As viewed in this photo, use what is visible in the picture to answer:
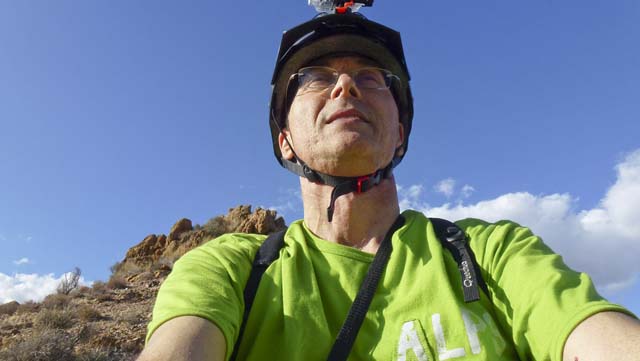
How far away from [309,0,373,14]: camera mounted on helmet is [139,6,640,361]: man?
66cm

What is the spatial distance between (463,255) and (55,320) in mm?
15951

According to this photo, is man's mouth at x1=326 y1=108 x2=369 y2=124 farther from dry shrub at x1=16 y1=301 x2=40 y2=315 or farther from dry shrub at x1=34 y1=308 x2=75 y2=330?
dry shrub at x1=16 y1=301 x2=40 y2=315

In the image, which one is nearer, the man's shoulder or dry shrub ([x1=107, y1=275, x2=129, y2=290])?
the man's shoulder

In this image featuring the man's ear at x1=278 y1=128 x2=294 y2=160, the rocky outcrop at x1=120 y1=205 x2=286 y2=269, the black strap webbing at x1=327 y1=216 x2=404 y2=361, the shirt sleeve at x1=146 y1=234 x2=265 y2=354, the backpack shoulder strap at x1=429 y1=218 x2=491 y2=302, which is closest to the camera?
the shirt sleeve at x1=146 y1=234 x2=265 y2=354

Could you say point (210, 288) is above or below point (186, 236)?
below

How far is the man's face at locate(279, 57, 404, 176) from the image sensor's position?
9.73ft

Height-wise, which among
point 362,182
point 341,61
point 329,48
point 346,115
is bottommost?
point 362,182

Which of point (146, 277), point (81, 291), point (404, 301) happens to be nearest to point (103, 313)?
point (81, 291)

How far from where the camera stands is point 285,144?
3.70m

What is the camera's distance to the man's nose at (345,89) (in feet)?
10.2

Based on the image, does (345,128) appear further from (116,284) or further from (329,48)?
(116,284)

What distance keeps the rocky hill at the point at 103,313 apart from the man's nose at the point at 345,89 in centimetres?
1077

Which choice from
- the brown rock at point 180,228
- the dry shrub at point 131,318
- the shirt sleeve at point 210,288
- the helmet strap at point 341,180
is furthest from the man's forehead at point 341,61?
the brown rock at point 180,228

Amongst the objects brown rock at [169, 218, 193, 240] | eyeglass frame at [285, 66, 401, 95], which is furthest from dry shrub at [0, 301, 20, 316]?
eyeglass frame at [285, 66, 401, 95]
